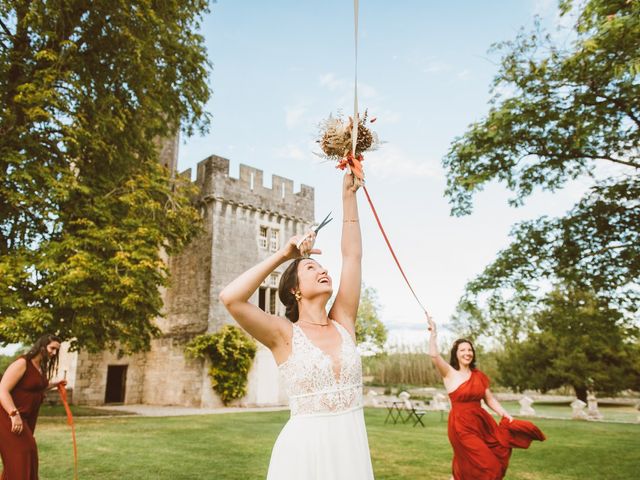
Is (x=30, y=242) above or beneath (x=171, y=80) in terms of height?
beneath

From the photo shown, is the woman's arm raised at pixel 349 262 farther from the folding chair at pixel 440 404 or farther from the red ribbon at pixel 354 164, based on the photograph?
the folding chair at pixel 440 404

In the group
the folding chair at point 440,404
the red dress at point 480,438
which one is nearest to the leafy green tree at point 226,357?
the folding chair at point 440,404

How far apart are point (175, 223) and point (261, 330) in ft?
47.2

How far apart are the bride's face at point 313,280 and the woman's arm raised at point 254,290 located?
210 mm

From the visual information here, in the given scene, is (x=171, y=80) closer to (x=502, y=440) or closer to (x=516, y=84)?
(x=516, y=84)

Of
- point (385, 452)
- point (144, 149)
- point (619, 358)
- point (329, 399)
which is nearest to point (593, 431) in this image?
point (385, 452)

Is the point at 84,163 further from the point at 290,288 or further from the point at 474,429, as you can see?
the point at 290,288

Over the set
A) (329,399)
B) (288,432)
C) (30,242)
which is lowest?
(288,432)

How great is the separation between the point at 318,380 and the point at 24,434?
16.0 feet

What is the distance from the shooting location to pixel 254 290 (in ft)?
7.69

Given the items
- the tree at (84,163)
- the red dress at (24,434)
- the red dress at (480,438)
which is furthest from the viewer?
the tree at (84,163)

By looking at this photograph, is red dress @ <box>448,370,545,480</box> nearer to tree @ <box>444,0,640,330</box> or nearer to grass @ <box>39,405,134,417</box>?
Result: tree @ <box>444,0,640,330</box>

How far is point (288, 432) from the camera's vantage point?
242cm

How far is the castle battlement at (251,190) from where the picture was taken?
25.4 m
